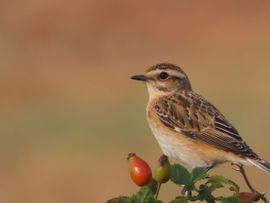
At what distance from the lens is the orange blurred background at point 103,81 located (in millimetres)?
22500

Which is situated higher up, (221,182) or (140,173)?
(140,173)

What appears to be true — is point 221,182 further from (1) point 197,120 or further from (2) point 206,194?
(1) point 197,120

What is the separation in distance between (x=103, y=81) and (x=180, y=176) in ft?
101

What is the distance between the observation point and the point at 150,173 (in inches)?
222

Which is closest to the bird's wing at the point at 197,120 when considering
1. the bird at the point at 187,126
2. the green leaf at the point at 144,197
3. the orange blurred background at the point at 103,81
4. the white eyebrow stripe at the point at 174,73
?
the bird at the point at 187,126

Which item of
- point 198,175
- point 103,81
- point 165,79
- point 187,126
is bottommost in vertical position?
point 198,175

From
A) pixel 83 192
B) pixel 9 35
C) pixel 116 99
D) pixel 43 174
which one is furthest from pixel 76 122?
pixel 9 35

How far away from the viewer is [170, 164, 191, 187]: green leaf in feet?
18.7

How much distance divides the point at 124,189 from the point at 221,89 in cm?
1317

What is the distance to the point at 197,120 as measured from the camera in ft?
35.0

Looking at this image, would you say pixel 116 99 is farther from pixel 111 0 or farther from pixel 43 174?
pixel 111 0

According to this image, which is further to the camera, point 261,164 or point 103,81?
point 103,81

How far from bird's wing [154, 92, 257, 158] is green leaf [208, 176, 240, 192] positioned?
430 centimetres

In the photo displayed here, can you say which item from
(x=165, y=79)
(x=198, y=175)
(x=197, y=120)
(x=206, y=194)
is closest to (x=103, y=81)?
(x=165, y=79)
